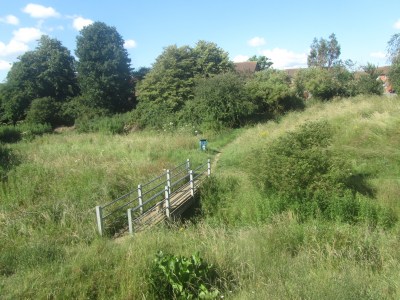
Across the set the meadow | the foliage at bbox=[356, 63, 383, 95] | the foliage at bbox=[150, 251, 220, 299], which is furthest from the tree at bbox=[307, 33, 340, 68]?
the foliage at bbox=[150, 251, 220, 299]

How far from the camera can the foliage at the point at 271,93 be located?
88.4 ft

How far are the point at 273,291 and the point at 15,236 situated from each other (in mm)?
5693

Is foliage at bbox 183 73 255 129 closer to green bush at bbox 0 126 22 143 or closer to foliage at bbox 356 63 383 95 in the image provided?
foliage at bbox 356 63 383 95

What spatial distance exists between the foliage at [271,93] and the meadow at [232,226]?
30.7 ft

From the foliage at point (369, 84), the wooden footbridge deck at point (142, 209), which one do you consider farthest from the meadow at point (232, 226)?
the foliage at point (369, 84)

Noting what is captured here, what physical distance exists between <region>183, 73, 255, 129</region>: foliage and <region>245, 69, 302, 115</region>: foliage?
1.35 metres

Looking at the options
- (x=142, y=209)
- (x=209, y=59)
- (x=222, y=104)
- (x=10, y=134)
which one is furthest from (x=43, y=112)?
(x=142, y=209)

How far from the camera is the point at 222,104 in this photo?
81.3 ft

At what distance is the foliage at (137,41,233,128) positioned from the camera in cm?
2873

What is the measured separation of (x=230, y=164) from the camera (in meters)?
15.3

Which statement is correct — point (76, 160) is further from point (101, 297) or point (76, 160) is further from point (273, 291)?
point (273, 291)

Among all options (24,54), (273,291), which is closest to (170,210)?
(273,291)

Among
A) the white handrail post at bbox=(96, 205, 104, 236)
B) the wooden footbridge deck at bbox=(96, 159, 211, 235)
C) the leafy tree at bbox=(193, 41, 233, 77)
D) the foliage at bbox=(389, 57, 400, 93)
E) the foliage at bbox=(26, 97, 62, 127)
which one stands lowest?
the wooden footbridge deck at bbox=(96, 159, 211, 235)

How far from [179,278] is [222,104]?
20.7m
